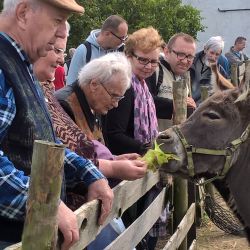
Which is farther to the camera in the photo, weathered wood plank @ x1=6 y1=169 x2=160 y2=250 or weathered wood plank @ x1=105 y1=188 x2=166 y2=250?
weathered wood plank @ x1=105 y1=188 x2=166 y2=250

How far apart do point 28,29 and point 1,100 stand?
0.37 meters

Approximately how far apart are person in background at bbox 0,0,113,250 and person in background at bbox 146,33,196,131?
326 centimetres

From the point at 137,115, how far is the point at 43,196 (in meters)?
2.68

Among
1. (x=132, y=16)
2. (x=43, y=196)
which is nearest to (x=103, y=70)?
(x=43, y=196)

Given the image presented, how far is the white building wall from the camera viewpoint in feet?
115

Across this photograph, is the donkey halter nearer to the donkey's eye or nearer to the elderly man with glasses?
the donkey's eye

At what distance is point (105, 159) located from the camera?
3451 millimetres

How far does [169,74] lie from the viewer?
579cm

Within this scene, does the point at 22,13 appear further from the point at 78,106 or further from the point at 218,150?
the point at 218,150

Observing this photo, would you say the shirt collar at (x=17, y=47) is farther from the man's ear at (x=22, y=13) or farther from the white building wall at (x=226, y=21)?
the white building wall at (x=226, y=21)

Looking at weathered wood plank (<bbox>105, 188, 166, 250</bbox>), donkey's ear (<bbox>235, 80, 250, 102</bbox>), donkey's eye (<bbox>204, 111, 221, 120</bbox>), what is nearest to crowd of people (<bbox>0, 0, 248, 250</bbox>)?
weathered wood plank (<bbox>105, 188, 166, 250</bbox>)

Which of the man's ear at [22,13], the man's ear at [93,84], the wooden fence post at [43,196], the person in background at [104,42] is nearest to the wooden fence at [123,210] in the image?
the wooden fence post at [43,196]

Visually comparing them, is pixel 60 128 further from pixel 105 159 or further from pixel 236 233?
pixel 236 233

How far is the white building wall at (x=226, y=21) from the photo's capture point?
3516 cm
